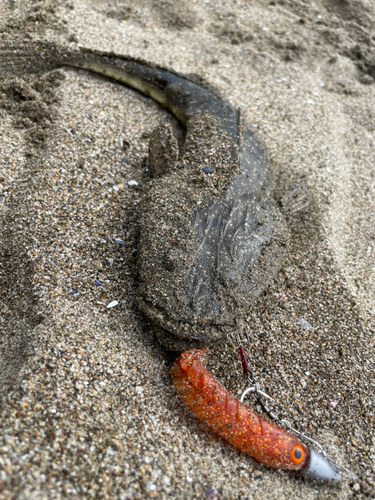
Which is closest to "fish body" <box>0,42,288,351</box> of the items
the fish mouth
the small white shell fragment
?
the small white shell fragment

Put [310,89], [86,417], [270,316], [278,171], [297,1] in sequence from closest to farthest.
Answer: [86,417] → [270,316] → [278,171] → [310,89] → [297,1]

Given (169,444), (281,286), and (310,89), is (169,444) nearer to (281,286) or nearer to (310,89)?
(281,286)

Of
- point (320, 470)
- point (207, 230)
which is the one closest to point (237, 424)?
point (320, 470)

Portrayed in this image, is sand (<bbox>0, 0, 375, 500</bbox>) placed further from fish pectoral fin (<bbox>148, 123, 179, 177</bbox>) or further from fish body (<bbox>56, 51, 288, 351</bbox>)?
fish body (<bbox>56, 51, 288, 351</bbox>)

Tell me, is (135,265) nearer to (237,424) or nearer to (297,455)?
(237,424)

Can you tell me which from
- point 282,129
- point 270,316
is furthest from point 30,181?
point 282,129

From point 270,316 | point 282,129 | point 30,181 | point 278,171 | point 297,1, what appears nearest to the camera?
point 270,316
